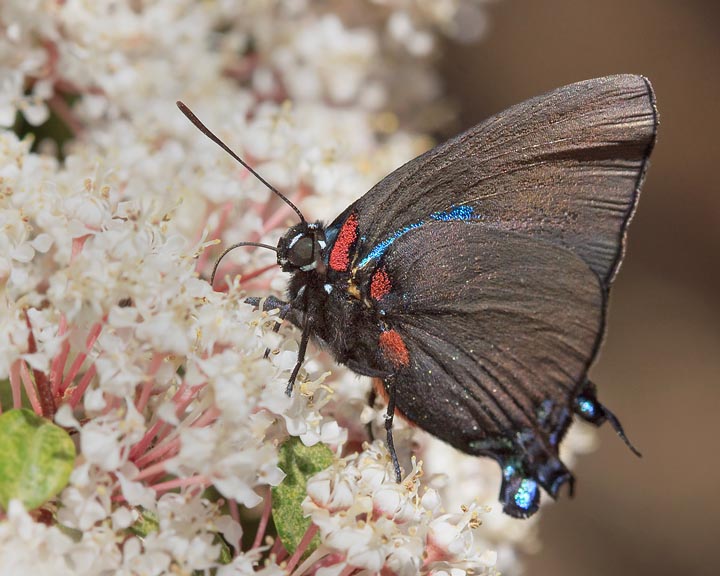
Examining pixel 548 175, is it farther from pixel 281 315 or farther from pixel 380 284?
pixel 281 315

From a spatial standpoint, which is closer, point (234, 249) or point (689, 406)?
point (234, 249)

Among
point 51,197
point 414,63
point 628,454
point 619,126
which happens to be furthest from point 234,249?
point 628,454

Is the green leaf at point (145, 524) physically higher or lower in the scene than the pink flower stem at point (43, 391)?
lower

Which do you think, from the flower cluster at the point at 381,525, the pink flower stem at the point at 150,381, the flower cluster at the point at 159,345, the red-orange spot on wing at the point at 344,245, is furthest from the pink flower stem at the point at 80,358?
the red-orange spot on wing at the point at 344,245

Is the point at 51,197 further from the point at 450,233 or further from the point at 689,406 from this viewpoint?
the point at 689,406

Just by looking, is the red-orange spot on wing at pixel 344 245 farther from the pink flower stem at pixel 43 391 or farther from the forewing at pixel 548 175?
the pink flower stem at pixel 43 391

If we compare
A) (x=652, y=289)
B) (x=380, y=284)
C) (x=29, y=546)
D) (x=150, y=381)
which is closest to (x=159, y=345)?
(x=150, y=381)
